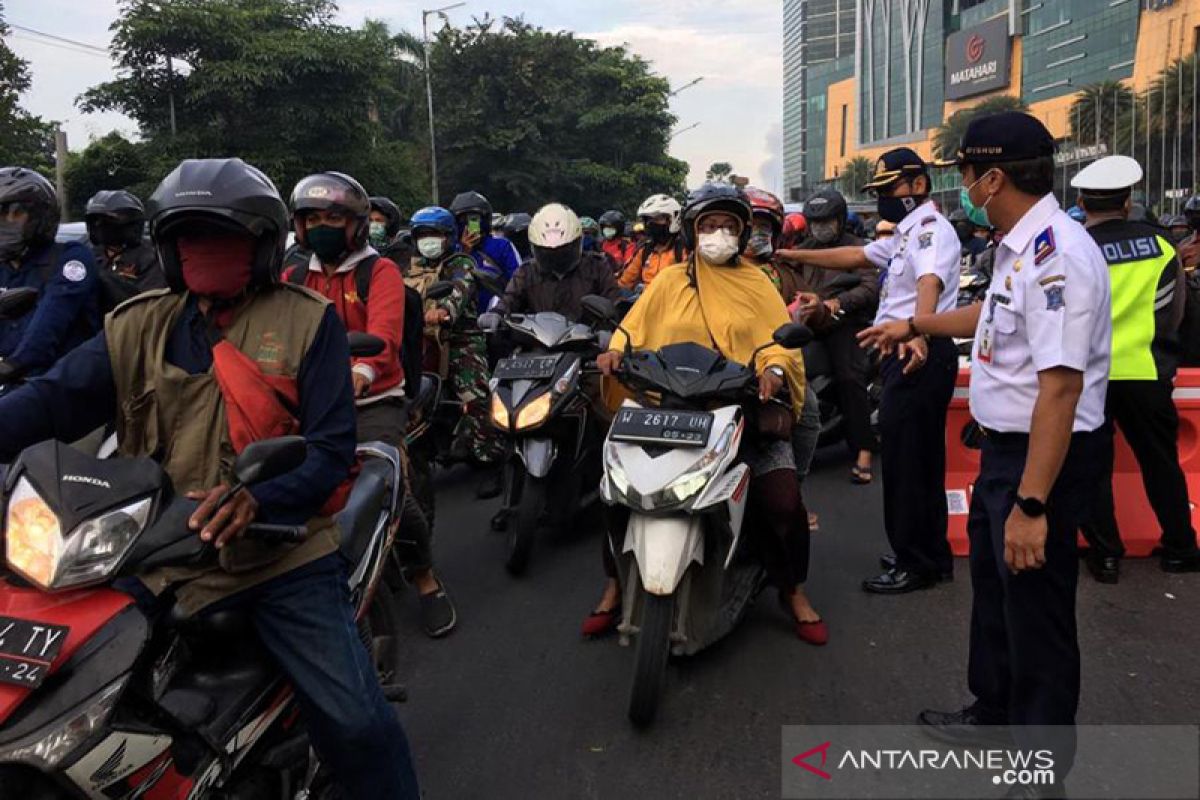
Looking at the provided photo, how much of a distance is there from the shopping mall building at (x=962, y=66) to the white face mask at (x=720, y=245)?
44852 mm

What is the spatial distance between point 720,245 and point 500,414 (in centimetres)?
162

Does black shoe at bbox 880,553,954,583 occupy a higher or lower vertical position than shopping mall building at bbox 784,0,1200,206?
lower

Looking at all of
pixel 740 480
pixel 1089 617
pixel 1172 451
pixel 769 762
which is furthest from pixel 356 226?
pixel 1172 451

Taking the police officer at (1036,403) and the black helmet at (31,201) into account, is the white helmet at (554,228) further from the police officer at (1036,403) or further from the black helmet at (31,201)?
the police officer at (1036,403)

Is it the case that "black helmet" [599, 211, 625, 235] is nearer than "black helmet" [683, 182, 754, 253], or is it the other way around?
"black helmet" [683, 182, 754, 253]

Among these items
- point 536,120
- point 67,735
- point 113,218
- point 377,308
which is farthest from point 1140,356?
point 536,120

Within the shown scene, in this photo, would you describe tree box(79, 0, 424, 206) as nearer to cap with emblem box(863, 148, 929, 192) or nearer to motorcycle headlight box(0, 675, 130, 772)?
cap with emblem box(863, 148, 929, 192)

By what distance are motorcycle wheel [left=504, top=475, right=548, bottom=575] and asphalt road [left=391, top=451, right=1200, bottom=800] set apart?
10 centimetres

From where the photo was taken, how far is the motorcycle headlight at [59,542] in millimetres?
1735

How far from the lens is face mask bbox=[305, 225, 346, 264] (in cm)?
385

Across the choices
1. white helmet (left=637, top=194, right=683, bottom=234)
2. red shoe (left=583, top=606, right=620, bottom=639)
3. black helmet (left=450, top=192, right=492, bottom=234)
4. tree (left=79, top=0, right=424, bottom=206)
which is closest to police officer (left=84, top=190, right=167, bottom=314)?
black helmet (left=450, top=192, right=492, bottom=234)

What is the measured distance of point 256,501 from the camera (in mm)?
2012

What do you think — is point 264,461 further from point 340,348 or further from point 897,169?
point 897,169

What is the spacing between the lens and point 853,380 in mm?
6723
